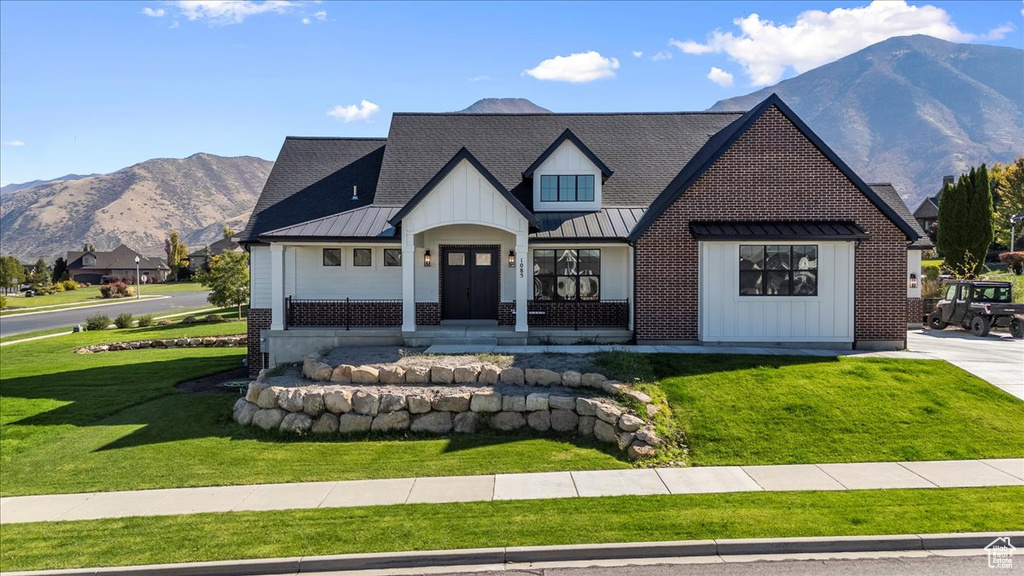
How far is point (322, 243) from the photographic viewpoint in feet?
55.8

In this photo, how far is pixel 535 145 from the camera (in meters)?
21.7

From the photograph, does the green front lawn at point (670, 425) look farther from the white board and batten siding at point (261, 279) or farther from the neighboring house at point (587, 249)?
the white board and batten siding at point (261, 279)

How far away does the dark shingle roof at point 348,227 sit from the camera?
55.6 ft

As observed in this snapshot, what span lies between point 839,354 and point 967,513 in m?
7.36

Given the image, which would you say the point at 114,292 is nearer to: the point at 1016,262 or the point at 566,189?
the point at 566,189

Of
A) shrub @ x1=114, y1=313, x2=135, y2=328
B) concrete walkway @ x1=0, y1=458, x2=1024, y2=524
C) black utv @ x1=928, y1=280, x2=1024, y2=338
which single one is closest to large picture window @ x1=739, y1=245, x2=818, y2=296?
concrete walkway @ x1=0, y1=458, x2=1024, y2=524

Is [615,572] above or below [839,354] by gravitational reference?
below

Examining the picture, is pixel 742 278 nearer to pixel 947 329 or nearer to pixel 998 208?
pixel 947 329

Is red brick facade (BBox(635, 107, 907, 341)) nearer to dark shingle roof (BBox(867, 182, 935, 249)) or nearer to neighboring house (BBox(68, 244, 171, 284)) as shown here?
dark shingle roof (BBox(867, 182, 935, 249))

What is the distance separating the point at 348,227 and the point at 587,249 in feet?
23.1

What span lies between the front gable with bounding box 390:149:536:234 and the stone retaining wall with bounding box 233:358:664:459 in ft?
15.7

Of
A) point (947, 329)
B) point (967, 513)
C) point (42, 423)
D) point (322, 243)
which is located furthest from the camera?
point (947, 329)

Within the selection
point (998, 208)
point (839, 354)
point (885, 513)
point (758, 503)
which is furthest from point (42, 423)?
point (998, 208)

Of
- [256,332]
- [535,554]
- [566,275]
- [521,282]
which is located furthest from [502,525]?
[256,332]
